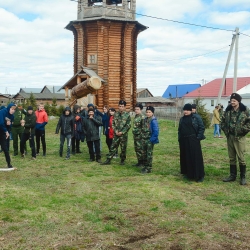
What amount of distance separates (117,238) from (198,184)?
3471mm

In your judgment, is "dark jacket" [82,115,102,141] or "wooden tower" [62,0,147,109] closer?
"dark jacket" [82,115,102,141]

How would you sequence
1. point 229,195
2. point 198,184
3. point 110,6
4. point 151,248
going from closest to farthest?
point 151,248 < point 229,195 < point 198,184 < point 110,6

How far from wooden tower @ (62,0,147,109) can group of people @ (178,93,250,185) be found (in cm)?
2063

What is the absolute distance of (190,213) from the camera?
5582 millimetres

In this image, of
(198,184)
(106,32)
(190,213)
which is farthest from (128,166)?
(106,32)

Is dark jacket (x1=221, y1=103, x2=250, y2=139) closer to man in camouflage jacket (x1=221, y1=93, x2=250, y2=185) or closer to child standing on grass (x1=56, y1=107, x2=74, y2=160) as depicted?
man in camouflage jacket (x1=221, y1=93, x2=250, y2=185)

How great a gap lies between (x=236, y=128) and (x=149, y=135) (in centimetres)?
221

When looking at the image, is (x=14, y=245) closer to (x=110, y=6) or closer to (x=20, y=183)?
(x=20, y=183)

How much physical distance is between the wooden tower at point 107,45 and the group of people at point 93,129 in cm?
1645

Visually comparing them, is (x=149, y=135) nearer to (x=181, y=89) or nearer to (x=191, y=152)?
(x=191, y=152)

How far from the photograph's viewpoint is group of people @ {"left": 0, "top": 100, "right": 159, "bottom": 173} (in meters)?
8.86

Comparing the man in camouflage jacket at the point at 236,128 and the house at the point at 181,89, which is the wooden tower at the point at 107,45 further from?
the house at the point at 181,89

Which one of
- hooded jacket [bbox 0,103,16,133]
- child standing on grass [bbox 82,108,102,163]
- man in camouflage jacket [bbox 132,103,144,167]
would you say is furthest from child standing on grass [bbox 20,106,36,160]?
man in camouflage jacket [bbox 132,103,144,167]

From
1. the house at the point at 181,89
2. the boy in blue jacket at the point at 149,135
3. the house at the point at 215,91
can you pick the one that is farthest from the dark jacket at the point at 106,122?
the house at the point at 181,89
